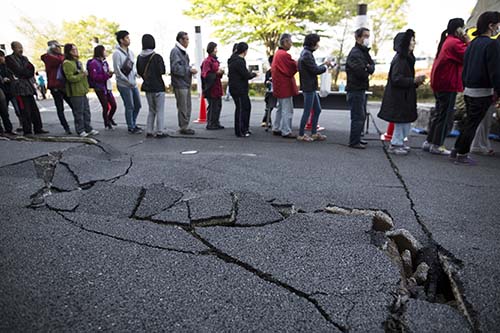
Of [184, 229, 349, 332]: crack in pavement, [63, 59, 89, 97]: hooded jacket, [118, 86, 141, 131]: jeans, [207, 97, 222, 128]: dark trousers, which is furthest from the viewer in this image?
[207, 97, 222, 128]: dark trousers

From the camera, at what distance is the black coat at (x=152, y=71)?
5906 mm

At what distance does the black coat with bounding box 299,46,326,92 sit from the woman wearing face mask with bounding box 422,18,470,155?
175cm

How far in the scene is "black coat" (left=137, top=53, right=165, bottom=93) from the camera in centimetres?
591

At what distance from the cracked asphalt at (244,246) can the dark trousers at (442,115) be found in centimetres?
65

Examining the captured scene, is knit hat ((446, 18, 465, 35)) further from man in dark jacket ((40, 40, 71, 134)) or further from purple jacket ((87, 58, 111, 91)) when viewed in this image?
man in dark jacket ((40, 40, 71, 134))

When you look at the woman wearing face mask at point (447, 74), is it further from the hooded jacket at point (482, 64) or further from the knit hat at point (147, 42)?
the knit hat at point (147, 42)

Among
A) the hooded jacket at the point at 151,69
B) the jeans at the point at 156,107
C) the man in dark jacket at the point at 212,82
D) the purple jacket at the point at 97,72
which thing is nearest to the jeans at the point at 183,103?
the jeans at the point at 156,107

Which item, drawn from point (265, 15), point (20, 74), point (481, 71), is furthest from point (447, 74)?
point (265, 15)

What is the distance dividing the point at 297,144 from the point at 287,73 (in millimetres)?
1307

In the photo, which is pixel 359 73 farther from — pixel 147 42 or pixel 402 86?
pixel 147 42

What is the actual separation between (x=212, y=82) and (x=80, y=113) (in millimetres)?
2791

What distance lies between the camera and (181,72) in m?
6.18

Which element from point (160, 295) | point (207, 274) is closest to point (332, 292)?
point (207, 274)

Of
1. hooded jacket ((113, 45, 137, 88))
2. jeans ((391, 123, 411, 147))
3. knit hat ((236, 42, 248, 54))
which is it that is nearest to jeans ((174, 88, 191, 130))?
hooded jacket ((113, 45, 137, 88))
